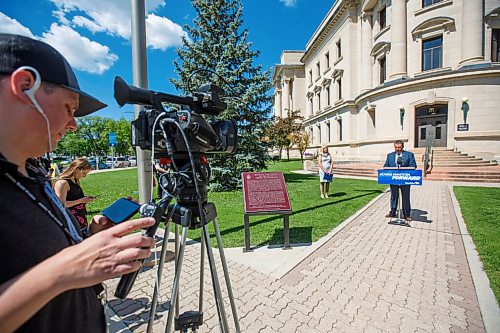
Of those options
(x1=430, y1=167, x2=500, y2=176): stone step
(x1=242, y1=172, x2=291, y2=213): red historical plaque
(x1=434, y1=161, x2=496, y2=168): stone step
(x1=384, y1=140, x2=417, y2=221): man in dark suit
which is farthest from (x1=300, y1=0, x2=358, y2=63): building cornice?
(x1=242, y1=172, x2=291, y2=213): red historical plaque

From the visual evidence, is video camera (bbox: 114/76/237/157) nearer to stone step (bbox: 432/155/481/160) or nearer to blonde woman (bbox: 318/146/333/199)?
blonde woman (bbox: 318/146/333/199)

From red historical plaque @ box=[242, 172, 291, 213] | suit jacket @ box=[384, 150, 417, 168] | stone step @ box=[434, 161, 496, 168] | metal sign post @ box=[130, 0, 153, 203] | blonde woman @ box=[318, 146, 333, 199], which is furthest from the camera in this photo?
stone step @ box=[434, 161, 496, 168]

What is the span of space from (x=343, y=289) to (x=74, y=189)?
426 centimetres

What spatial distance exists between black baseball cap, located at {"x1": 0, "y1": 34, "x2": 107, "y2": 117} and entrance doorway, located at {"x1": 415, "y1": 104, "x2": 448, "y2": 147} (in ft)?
78.5

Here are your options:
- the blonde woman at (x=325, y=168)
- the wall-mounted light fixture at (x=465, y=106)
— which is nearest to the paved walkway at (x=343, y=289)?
the blonde woman at (x=325, y=168)

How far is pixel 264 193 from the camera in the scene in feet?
17.2

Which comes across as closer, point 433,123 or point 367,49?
point 433,123

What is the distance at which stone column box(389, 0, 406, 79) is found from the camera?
21.7 m

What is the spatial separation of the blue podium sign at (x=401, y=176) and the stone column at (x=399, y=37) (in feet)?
63.8

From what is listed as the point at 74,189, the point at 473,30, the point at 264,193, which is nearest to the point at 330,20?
the point at 473,30

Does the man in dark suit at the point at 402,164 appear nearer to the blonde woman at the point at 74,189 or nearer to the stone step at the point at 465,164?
the blonde woman at the point at 74,189

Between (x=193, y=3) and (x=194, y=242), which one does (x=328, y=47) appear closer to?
(x=193, y=3)

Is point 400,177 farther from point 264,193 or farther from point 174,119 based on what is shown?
point 174,119

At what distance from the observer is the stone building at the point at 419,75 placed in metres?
18.5
